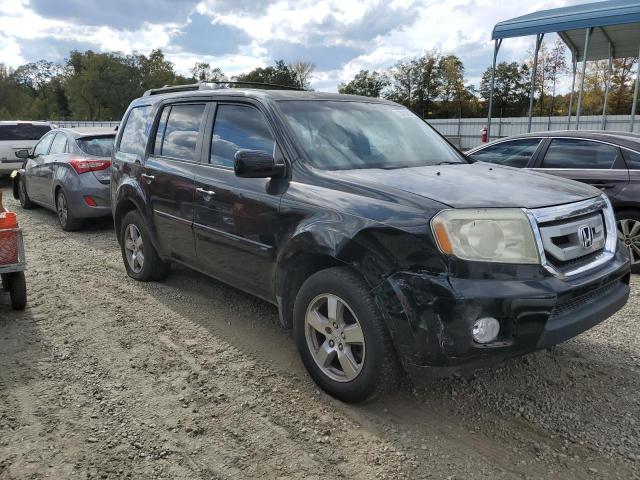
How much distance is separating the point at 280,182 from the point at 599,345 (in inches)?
103

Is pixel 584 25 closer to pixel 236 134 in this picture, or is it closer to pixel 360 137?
pixel 360 137

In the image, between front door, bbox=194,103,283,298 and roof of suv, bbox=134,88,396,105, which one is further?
roof of suv, bbox=134,88,396,105

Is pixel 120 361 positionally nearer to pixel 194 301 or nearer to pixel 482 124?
pixel 194 301

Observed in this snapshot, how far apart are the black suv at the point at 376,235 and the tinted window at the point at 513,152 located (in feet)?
8.26

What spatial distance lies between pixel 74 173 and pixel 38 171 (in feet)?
5.51

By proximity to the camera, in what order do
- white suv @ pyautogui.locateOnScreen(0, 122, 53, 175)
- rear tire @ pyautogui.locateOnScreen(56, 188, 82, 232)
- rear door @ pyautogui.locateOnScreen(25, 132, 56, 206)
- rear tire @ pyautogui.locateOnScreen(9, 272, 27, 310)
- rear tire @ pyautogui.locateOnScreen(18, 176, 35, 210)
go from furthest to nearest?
white suv @ pyautogui.locateOnScreen(0, 122, 53, 175), rear tire @ pyautogui.locateOnScreen(18, 176, 35, 210), rear door @ pyautogui.locateOnScreen(25, 132, 56, 206), rear tire @ pyautogui.locateOnScreen(56, 188, 82, 232), rear tire @ pyautogui.locateOnScreen(9, 272, 27, 310)

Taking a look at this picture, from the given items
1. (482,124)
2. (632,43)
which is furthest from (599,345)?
(482,124)

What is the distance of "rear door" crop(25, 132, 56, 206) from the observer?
29.8 ft

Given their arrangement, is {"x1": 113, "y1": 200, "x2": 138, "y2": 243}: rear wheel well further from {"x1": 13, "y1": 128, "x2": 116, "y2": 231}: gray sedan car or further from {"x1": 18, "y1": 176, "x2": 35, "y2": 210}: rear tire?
{"x1": 18, "y1": 176, "x2": 35, "y2": 210}: rear tire

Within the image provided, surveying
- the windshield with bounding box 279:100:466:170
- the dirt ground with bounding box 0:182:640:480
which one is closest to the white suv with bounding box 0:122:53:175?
the dirt ground with bounding box 0:182:640:480

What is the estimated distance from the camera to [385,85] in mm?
55719

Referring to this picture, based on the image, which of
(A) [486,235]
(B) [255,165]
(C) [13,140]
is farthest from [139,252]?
(C) [13,140]

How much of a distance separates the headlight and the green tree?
2107 inches

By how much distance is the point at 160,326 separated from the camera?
4379 millimetres
